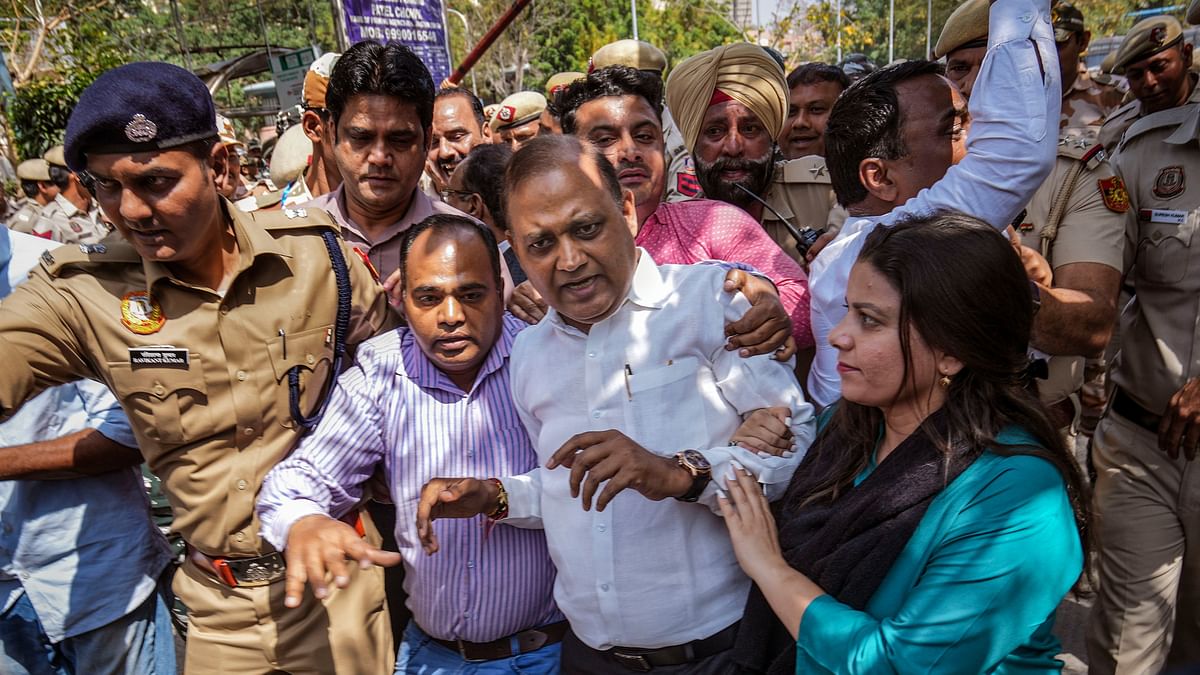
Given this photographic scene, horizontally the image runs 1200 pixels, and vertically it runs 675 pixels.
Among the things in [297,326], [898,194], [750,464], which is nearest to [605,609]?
[750,464]

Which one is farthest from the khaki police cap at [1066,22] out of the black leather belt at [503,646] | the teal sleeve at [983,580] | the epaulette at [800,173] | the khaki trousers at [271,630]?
the khaki trousers at [271,630]

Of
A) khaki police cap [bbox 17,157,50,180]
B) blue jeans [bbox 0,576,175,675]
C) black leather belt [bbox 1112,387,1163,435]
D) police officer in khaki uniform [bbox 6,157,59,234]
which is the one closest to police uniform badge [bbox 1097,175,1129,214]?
black leather belt [bbox 1112,387,1163,435]

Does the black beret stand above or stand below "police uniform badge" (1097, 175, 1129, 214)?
above

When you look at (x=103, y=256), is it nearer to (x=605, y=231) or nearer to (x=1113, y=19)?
(x=605, y=231)

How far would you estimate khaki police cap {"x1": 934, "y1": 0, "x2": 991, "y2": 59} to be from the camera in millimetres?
3416

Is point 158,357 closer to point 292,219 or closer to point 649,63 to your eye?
point 292,219

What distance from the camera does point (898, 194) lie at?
2.23 m

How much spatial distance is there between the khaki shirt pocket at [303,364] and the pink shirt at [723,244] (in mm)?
1090

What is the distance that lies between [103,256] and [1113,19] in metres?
36.9

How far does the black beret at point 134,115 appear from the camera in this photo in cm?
197

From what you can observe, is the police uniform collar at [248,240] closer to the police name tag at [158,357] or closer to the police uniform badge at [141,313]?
the police uniform badge at [141,313]

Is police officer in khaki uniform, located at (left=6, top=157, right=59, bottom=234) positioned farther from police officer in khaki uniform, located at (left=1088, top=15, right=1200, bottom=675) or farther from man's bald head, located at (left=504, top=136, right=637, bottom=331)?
police officer in khaki uniform, located at (left=1088, top=15, right=1200, bottom=675)

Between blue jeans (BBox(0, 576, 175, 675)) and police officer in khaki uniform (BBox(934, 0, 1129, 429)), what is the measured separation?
10.3ft

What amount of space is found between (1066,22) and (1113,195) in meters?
1.39
